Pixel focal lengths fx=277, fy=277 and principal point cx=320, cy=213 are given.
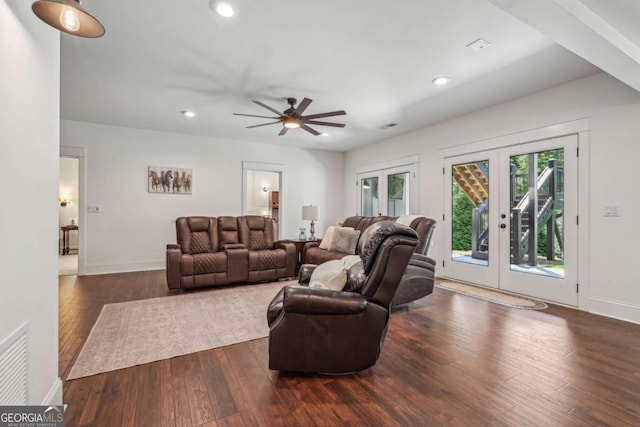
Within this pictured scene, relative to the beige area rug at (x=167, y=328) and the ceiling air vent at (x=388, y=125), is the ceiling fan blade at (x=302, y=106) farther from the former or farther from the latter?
the beige area rug at (x=167, y=328)

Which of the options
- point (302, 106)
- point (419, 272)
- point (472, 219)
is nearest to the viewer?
point (302, 106)

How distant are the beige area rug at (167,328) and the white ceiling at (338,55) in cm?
269

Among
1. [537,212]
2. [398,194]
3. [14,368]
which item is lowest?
[14,368]

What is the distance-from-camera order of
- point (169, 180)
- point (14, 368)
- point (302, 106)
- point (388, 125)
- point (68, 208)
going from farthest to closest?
point (68, 208)
point (169, 180)
point (388, 125)
point (302, 106)
point (14, 368)

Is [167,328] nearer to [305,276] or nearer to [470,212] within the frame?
[305,276]

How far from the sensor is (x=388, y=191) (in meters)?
6.06

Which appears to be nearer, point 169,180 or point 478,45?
point 478,45

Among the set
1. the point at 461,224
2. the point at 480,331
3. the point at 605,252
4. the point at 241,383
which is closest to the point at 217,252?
the point at 241,383

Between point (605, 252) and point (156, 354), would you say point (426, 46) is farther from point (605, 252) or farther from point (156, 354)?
point (156, 354)

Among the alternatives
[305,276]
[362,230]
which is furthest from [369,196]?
[305,276]

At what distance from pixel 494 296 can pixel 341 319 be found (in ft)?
9.73

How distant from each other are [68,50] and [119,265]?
3.80 metres

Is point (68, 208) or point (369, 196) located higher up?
point (369, 196)

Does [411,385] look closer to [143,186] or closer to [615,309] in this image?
[615,309]
